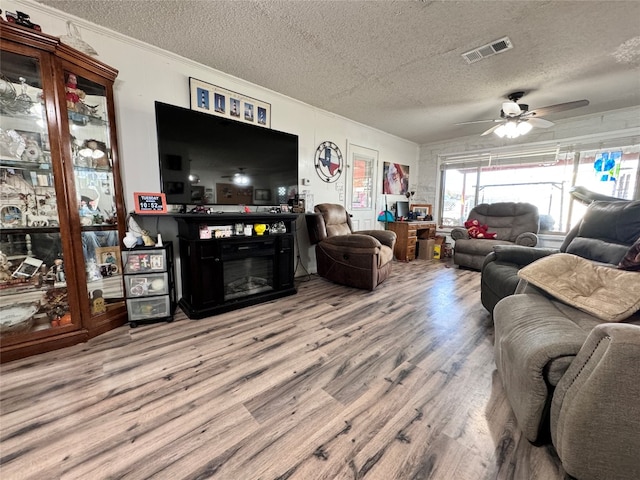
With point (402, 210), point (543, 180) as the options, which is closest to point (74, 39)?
point (402, 210)

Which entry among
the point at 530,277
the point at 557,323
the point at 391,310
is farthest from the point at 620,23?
the point at 391,310

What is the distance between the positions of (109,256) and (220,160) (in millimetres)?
1268

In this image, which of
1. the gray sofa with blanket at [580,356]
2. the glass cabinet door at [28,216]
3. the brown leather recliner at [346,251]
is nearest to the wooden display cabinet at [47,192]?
the glass cabinet door at [28,216]

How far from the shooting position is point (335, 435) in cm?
110

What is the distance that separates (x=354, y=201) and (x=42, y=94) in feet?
11.9

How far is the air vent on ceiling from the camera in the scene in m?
2.04

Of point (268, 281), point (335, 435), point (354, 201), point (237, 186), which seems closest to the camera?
point (335, 435)

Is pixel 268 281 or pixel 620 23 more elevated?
pixel 620 23

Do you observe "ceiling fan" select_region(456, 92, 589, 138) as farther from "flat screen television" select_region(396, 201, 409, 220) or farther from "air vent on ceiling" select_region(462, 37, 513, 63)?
"flat screen television" select_region(396, 201, 409, 220)

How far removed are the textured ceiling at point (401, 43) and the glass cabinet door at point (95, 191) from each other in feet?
2.06

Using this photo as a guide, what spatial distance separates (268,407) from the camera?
4.11ft

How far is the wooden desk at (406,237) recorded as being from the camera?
176 inches

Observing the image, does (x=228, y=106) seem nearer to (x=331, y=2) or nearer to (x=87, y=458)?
(x=331, y=2)

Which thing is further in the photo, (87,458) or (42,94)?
(42,94)
